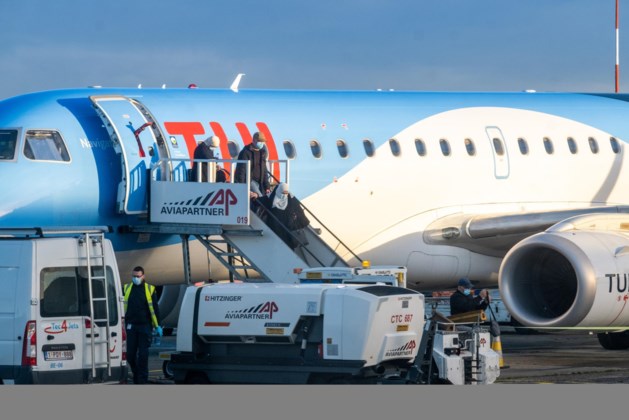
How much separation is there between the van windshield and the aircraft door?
29.6ft

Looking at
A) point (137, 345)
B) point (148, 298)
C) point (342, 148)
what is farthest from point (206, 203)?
point (342, 148)

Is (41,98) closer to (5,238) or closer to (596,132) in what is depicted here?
(5,238)

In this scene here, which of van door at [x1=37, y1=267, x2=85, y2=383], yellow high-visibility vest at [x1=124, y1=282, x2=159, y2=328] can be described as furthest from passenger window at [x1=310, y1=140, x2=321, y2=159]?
van door at [x1=37, y1=267, x2=85, y2=383]

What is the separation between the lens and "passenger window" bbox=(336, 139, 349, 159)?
22.0 meters

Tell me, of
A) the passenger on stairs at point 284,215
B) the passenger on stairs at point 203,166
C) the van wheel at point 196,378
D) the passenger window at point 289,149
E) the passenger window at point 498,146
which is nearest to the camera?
the van wheel at point 196,378

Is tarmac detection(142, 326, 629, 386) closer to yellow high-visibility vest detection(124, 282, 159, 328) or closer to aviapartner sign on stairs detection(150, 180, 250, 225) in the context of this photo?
yellow high-visibility vest detection(124, 282, 159, 328)

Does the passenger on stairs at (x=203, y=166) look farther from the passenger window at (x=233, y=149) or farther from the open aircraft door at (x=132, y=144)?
the passenger window at (x=233, y=149)

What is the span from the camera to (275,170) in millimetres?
21047

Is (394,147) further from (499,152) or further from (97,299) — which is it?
(97,299)

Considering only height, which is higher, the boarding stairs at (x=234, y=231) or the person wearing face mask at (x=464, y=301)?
the boarding stairs at (x=234, y=231)

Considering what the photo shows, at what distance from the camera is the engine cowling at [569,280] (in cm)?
1891

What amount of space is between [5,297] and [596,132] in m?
12.7

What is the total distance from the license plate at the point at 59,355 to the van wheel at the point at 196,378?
62.4 inches

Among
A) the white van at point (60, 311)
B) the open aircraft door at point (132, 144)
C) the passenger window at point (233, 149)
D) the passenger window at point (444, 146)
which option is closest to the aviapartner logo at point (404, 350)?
the white van at point (60, 311)
